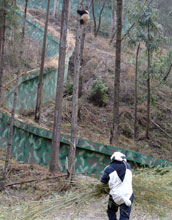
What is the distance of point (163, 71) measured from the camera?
19891mm

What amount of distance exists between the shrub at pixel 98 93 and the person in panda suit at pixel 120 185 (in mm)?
16783

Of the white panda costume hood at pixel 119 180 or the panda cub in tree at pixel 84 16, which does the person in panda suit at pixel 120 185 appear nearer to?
the white panda costume hood at pixel 119 180

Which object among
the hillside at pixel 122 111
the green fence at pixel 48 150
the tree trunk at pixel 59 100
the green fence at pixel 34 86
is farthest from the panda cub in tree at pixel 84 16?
the green fence at pixel 34 86

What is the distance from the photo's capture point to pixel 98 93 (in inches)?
881

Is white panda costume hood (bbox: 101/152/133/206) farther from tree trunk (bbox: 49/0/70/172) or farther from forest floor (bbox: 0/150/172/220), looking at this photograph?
tree trunk (bbox: 49/0/70/172)

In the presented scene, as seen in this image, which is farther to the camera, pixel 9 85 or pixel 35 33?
pixel 35 33

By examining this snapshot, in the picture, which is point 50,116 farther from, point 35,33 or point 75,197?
point 75,197

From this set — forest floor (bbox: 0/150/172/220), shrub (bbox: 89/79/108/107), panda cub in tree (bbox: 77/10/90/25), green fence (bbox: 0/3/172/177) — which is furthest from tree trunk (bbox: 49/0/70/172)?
shrub (bbox: 89/79/108/107)

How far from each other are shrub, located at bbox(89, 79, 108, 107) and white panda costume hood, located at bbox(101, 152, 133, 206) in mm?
16778

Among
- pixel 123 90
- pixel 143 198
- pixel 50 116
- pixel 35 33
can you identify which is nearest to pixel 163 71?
pixel 123 90

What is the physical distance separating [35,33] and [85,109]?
9491 millimetres

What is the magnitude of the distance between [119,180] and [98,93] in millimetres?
17124

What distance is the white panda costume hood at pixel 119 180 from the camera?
533 cm

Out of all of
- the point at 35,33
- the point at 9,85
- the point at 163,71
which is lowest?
the point at 9,85
